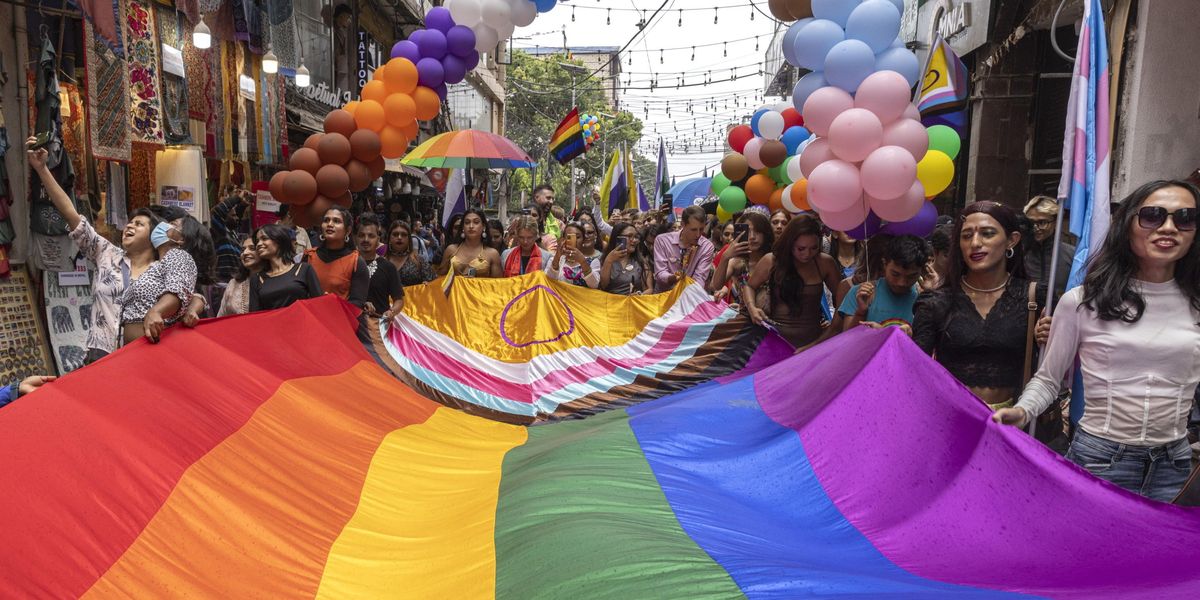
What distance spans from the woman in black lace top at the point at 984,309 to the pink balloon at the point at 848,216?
6.79 feet

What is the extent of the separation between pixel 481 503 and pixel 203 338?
171cm

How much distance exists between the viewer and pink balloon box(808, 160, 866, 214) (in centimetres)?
607

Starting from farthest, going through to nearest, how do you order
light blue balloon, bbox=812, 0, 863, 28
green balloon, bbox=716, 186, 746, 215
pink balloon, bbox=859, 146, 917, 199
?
green balloon, bbox=716, 186, 746, 215 < light blue balloon, bbox=812, 0, 863, 28 < pink balloon, bbox=859, 146, 917, 199

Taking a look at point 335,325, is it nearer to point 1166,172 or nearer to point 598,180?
point 1166,172

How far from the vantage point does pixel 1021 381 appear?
13.0 feet

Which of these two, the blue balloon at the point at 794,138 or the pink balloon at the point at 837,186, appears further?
the blue balloon at the point at 794,138

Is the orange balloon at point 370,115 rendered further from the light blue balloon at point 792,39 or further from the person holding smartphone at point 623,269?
the light blue balloon at point 792,39

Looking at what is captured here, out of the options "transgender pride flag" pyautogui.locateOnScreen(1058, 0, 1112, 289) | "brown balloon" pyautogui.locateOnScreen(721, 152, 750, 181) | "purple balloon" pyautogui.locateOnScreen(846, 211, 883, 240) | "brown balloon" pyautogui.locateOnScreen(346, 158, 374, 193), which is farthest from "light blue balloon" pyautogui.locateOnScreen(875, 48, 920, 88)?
"brown balloon" pyautogui.locateOnScreen(346, 158, 374, 193)

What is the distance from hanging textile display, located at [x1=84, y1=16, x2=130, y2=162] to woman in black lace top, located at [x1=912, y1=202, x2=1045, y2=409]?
680 centimetres

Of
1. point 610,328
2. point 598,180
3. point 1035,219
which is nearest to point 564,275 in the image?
point 610,328

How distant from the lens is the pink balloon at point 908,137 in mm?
6035

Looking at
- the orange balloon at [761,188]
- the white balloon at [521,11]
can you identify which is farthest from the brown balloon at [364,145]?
the orange balloon at [761,188]

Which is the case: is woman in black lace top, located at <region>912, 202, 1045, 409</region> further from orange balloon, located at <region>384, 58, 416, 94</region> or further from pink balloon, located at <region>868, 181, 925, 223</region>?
orange balloon, located at <region>384, 58, 416, 94</region>

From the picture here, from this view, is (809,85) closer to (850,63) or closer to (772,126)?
(850,63)
